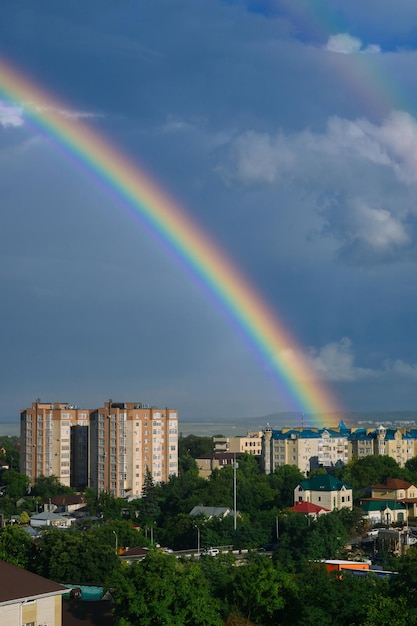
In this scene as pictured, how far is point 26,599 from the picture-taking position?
1492 centimetres

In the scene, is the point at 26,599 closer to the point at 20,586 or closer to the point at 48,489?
the point at 20,586

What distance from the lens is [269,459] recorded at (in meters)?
70.3

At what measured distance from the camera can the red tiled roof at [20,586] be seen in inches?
581

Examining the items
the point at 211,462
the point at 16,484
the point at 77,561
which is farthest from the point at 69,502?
the point at 77,561

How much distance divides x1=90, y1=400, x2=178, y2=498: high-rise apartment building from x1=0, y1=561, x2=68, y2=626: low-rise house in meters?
40.4

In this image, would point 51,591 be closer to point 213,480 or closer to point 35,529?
point 35,529

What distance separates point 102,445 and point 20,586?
1712 inches

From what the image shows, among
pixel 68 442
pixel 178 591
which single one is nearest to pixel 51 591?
pixel 178 591

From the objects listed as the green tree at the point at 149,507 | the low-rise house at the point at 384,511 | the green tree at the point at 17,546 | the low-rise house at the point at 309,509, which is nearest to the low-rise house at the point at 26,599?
the green tree at the point at 17,546

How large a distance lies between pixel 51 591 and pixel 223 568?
10176 mm

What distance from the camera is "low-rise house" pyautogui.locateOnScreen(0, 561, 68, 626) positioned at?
14.6 meters

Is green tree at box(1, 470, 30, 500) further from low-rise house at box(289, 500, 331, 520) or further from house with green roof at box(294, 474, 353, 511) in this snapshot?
low-rise house at box(289, 500, 331, 520)

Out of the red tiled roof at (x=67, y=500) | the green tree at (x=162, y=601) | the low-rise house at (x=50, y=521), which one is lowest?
the low-rise house at (x=50, y=521)

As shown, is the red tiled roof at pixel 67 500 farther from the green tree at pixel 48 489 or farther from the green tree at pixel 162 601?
the green tree at pixel 162 601
